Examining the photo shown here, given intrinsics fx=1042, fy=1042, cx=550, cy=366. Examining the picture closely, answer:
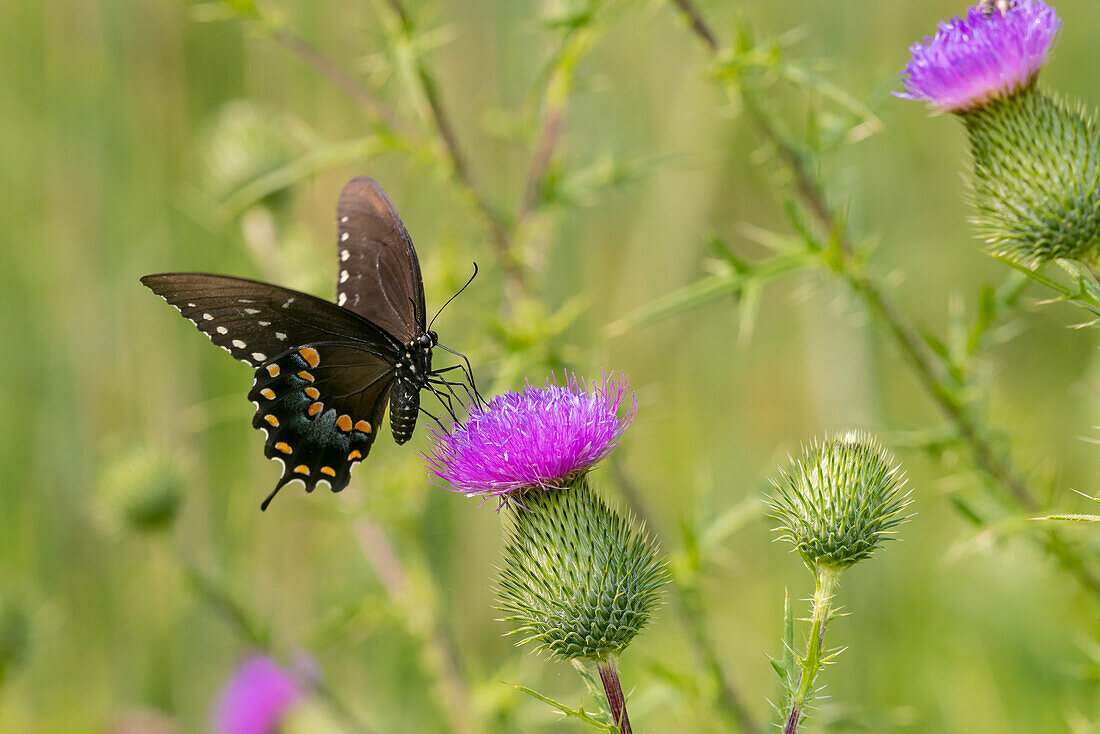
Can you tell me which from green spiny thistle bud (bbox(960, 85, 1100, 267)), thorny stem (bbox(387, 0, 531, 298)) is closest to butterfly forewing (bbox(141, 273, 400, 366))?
thorny stem (bbox(387, 0, 531, 298))

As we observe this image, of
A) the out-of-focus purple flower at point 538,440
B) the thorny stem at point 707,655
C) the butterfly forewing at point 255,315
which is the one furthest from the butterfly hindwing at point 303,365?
the thorny stem at point 707,655

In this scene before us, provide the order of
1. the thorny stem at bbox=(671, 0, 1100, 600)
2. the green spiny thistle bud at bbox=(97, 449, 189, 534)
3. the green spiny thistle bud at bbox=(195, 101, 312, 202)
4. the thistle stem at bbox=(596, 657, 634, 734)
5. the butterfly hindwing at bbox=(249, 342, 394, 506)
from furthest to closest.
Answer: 1. the green spiny thistle bud at bbox=(195, 101, 312, 202)
2. the green spiny thistle bud at bbox=(97, 449, 189, 534)
3. the butterfly hindwing at bbox=(249, 342, 394, 506)
4. the thorny stem at bbox=(671, 0, 1100, 600)
5. the thistle stem at bbox=(596, 657, 634, 734)

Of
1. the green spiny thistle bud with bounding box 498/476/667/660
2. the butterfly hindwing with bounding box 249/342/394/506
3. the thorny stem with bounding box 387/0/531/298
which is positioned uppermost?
the thorny stem with bounding box 387/0/531/298

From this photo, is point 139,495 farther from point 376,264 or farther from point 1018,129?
point 1018,129

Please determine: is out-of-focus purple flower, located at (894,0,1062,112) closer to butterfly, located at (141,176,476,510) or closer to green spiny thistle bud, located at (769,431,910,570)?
green spiny thistle bud, located at (769,431,910,570)

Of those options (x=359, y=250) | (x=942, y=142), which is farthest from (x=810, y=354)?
(x=359, y=250)
